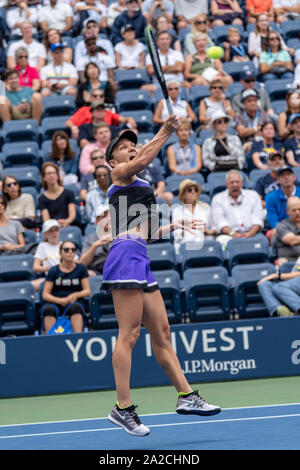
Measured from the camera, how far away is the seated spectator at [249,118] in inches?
467

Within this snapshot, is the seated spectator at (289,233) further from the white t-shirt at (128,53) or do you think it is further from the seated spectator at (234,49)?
the white t-shirt at (128,53)

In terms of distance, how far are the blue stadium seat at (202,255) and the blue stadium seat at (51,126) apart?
3.41 metres

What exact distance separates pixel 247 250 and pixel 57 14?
22.5ft

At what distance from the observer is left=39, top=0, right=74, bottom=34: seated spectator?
47.3ft

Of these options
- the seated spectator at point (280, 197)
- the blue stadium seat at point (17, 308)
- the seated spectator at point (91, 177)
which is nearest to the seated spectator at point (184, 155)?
the seated spectator at point (91, 177)

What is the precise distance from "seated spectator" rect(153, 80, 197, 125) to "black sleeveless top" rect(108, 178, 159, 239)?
22.0 ft

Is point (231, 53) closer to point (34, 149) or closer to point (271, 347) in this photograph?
point (34, 149)

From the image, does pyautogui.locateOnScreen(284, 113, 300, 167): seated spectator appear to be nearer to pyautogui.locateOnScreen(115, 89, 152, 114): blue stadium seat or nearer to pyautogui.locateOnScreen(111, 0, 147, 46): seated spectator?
pyautogui.locateOnScreen(115, 89, 152, 114): blue stadium seat

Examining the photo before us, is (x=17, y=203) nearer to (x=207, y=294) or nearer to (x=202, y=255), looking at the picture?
(x=202, y=255)

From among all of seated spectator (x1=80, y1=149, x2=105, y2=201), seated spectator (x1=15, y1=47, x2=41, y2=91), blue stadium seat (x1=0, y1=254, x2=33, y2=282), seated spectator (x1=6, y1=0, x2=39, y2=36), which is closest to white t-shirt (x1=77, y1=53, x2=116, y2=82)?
seated spectator (x1=15, y1=47, x2=41, y2=91)

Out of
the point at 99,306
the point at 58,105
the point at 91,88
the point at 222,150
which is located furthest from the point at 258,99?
the point at 99,306

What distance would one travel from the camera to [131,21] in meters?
14.1

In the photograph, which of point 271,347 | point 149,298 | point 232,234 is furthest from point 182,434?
point 232,234
